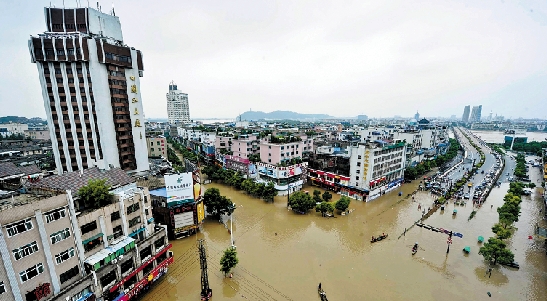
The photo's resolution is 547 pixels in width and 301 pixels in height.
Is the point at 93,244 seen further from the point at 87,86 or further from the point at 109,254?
the point at 87,86

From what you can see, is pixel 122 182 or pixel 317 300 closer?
pixel 317 300

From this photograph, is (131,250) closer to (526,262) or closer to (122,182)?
(122,182)

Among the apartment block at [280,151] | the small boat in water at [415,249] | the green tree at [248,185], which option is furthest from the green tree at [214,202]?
the small boat in water at [415,249]

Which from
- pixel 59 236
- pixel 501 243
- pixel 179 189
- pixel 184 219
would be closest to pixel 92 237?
pixel 59 236

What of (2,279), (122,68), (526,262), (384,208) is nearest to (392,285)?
(526,262)

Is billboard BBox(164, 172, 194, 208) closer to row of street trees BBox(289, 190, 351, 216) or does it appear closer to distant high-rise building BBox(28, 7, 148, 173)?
row of street trees BBox(289, 190, 351, 216)
